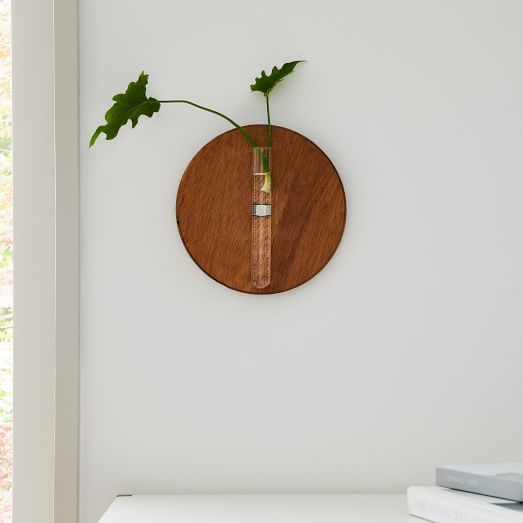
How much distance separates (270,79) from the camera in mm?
1599

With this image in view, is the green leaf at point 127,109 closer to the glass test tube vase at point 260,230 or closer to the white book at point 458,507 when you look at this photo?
the glass test tube vase at point 260,230

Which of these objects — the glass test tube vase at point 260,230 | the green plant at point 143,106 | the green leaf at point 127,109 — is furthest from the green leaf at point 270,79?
the green leaf at point 127,109

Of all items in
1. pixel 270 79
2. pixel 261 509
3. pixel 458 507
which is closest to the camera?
pixel 458 507

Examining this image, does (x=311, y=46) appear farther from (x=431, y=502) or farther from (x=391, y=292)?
(x=431, y=502)

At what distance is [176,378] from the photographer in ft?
5.38

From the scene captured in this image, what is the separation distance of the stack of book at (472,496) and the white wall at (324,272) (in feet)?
0.92

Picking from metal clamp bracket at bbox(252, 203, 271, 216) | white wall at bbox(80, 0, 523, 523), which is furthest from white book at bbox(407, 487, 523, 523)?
metal clamp bracket at bbox(252, 203, 271, 216)

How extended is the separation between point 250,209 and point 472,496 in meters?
0.71

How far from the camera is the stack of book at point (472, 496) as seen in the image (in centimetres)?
122

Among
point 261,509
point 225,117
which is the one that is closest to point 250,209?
point 225,117

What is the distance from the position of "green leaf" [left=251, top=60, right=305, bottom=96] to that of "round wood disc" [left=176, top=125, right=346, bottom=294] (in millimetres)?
80

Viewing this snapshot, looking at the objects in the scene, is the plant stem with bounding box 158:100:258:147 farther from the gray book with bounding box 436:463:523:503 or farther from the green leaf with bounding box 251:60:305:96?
the gray book with bounding box 436:463:523:503

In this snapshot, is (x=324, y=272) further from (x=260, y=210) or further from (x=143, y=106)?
(x=143, y=106)

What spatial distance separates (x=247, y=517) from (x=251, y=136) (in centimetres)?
77
